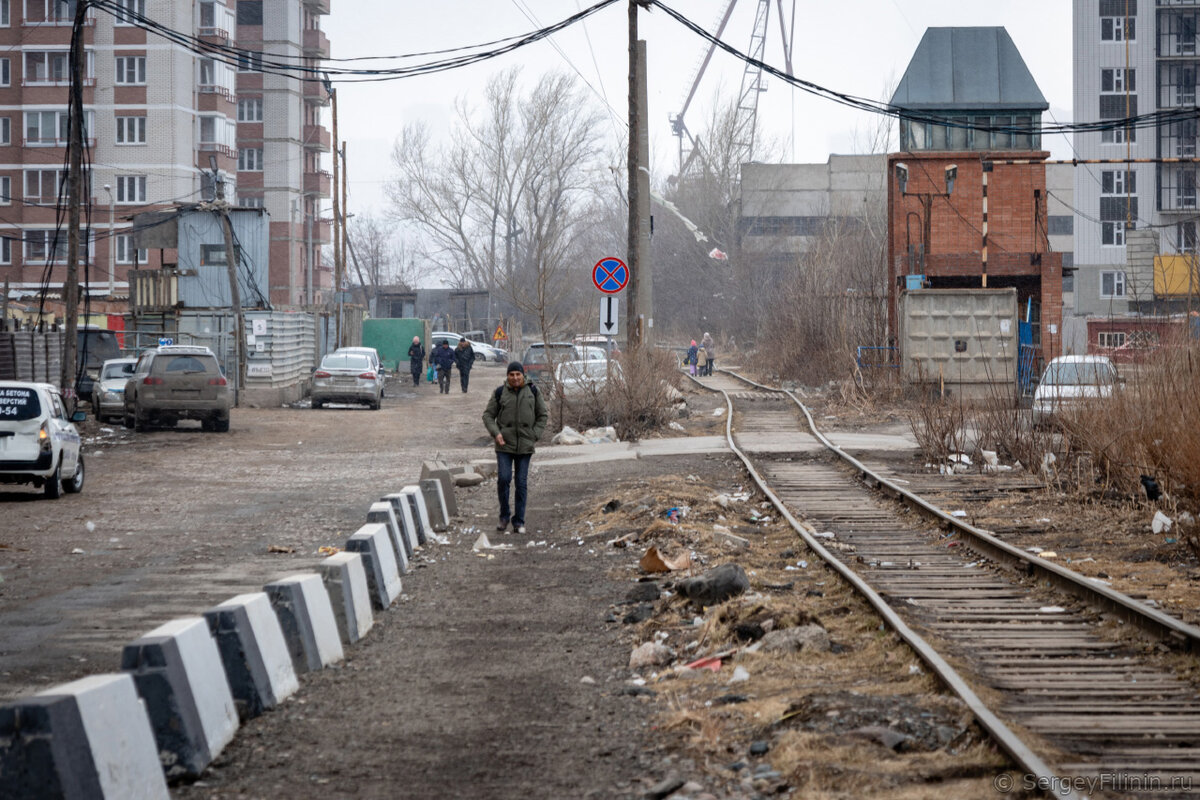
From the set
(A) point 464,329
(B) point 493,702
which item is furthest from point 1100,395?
(A) point 464,329

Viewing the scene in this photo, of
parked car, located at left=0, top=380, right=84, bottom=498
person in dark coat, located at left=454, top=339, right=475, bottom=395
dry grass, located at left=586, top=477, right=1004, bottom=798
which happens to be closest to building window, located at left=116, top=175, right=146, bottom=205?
person in dark coat, located at left=454, top=339, right=475, bottom=395

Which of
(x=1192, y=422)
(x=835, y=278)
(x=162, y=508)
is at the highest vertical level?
(x=835, y=278)

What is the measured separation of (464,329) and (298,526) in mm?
75402

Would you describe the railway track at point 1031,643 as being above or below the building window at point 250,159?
below

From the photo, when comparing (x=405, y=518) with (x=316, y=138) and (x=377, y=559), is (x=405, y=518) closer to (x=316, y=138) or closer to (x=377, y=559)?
(x=377, y=559)

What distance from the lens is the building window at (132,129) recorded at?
76.6 meters

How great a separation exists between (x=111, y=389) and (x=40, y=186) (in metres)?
→ 49.4

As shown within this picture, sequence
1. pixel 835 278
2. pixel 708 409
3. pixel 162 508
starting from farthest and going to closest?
pixel 835 278 → pixel 708 409 → pixel 162 508

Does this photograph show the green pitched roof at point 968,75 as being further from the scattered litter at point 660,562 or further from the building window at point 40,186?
the scattered litter at point 660,562

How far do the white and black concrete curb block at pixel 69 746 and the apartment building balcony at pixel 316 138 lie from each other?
92.2m

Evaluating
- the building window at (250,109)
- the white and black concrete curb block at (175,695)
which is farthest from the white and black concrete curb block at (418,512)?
the building window at (250,109)

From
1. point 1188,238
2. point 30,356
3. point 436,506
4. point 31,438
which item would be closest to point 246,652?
point 436,506

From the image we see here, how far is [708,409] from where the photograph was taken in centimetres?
3206

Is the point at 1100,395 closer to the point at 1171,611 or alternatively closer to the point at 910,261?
the point at 1171,611
